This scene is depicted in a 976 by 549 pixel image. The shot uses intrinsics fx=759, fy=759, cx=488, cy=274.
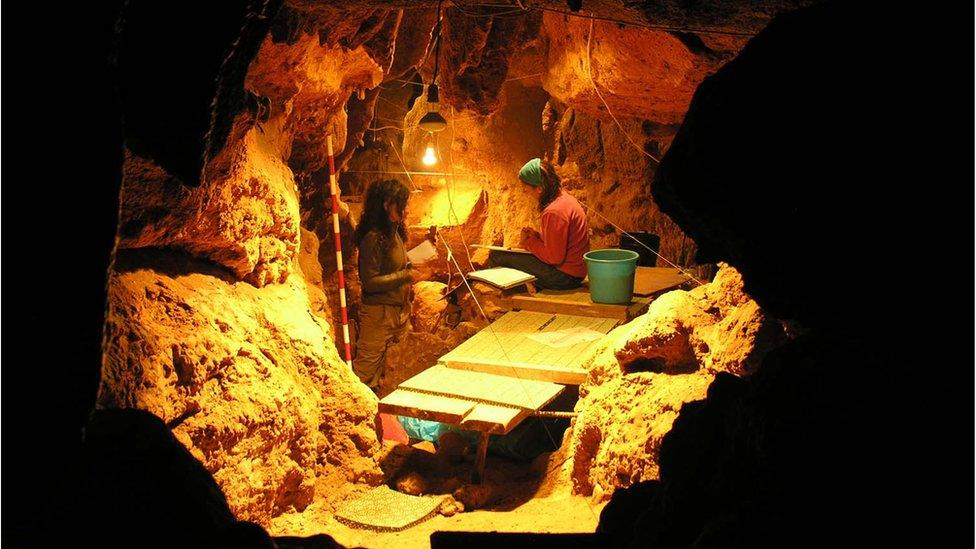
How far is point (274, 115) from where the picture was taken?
671 centimetres

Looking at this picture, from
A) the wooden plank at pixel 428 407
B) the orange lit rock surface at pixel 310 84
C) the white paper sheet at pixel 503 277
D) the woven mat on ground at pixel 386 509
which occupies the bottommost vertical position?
the woven mat on ground at pixel 386 509

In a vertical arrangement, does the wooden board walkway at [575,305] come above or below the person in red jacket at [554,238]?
below

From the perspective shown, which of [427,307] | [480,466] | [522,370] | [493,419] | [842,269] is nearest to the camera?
[842,269]

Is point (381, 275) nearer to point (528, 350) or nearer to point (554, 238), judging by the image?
point (554, 238)

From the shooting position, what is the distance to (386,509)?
6.39 m

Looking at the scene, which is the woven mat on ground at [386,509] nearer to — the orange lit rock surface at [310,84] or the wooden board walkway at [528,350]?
the wooden board walkway at [528,350]

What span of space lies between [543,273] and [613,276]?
1286 mm

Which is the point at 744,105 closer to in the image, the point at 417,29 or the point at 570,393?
the point at 570,393

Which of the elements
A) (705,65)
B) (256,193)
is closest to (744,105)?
(705,65)

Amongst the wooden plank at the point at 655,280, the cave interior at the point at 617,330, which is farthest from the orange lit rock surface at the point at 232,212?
the wooden plank at the point at 655,280

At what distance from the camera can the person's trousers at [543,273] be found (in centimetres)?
934

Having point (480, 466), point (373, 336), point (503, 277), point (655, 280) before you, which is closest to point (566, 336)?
point (503, 277)

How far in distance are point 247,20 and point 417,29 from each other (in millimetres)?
5956

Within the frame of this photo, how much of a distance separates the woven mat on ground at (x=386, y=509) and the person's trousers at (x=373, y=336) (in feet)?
10.5
